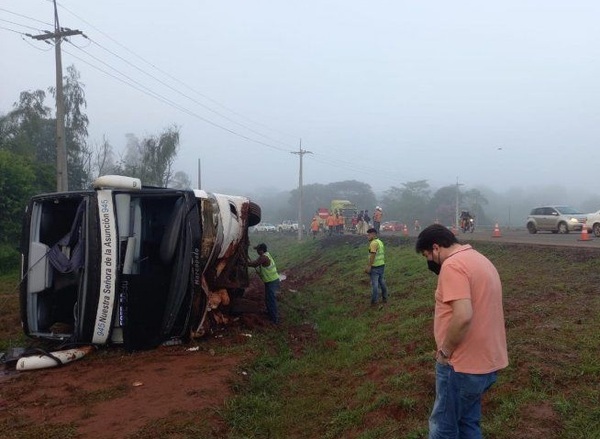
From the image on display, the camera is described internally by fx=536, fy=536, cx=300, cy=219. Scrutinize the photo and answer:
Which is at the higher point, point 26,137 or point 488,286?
point 26,137

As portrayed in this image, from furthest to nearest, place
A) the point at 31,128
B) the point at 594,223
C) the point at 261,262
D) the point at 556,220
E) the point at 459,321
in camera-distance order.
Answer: the point at 31,128 → the point at 556,220 → the point at 594,223 → the point at 261,262 → the point at 459,321

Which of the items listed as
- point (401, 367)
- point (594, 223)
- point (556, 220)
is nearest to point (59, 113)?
point (401, 367)

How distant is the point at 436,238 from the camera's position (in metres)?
3.52

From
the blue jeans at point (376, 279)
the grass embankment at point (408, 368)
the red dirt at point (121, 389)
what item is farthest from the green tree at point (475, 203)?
the red dirt at point (121, 389)

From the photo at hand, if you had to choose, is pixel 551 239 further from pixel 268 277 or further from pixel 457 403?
pixel 457 403

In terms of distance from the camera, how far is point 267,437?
5.34 m

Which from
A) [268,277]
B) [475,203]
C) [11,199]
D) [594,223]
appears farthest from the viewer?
[475,203]

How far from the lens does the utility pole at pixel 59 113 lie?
17547 mm

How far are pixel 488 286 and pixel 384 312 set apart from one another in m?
7.86

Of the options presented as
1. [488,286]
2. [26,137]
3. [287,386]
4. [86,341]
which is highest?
[26,137]

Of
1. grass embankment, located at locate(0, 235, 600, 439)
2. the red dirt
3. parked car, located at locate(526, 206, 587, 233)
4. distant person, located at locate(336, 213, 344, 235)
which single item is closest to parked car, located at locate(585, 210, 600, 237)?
parked car, located at locate(526, 206, 587, 233)

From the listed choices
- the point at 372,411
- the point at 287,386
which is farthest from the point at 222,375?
the point at 372,411

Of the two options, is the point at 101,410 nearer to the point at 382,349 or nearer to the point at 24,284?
the point at 24,284

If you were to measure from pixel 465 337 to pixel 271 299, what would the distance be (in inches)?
277
